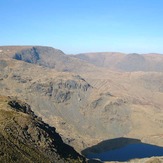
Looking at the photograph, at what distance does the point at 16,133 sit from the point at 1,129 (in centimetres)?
627

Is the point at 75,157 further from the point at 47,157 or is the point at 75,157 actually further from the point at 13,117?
the point at 13,117

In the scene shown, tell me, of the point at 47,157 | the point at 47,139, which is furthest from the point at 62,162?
the point at 47,139

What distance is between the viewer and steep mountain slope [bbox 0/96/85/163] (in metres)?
131

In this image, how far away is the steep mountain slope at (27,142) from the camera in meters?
131

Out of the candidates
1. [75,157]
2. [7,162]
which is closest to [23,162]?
[7,162]

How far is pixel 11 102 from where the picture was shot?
187375 millimetres

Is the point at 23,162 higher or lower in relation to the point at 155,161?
higher

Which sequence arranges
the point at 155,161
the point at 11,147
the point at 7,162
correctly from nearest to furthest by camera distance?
the point at 7,162, the point at 11,147, the point at 155,161

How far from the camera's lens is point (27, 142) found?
480 ft

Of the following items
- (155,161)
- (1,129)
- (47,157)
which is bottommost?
(155,161)

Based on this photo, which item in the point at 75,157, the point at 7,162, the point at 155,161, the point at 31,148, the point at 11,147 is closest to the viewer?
the point at 7,162

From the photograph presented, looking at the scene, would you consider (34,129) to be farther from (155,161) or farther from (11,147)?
(155,161)

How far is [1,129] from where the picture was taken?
14475 centimetres

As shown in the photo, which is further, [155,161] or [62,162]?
[155,161]
